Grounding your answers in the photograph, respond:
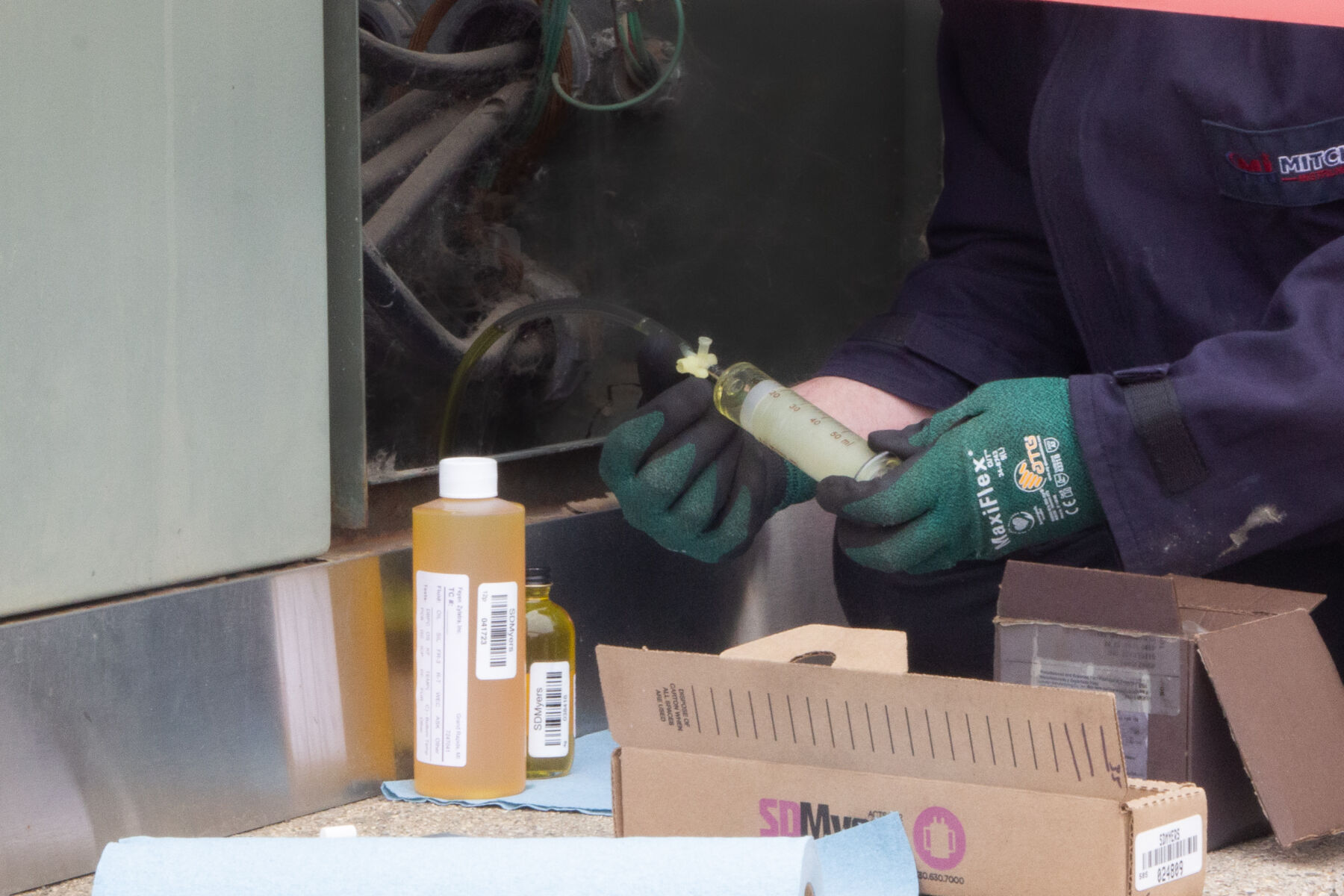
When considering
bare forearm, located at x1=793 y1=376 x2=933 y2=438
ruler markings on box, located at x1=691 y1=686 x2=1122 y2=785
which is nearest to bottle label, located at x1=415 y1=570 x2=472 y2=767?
ruler markings on box, located at x1=691 y1=686 x2=1122 y2=785

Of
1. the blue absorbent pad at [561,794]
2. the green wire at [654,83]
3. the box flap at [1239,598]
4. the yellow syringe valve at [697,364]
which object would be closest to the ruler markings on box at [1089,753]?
the box flap at [1239,598]

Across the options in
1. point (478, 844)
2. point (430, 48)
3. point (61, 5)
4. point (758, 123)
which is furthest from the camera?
point (758, 123)

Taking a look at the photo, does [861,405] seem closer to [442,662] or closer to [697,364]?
[697,364]

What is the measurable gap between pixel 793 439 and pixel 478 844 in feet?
1.67

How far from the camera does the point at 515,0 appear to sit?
1318mm

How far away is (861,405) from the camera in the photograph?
51.8 inches

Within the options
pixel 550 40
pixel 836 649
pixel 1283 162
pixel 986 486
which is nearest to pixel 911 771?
→ pixel 836 649

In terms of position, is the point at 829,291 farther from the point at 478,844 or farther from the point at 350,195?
the point at 478,844

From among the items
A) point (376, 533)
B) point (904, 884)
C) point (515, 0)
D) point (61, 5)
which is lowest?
point (904, 884)

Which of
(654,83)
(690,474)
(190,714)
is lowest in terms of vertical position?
(190,714)

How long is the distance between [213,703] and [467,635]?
19 centimetres

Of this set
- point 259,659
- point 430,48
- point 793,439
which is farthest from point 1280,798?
point 430,48

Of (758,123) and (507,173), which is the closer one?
(507,173)

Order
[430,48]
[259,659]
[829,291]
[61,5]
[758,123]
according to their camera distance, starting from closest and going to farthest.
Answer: [61,5] < [259,659] < [430,48] < [758,123] < [829,291]
